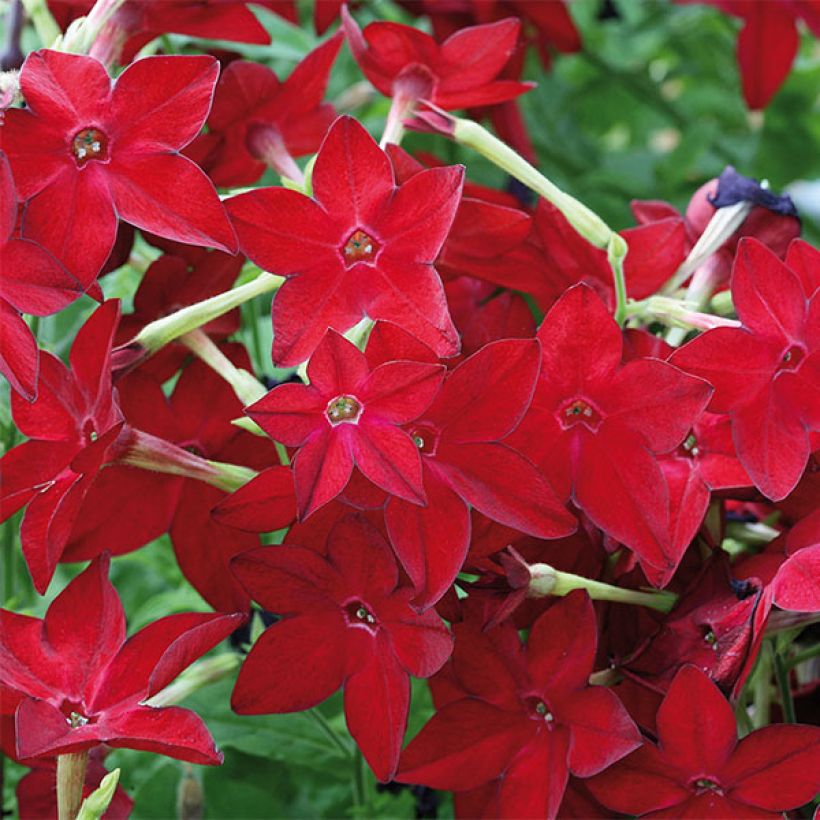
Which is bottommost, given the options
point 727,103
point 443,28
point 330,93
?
point 727,103

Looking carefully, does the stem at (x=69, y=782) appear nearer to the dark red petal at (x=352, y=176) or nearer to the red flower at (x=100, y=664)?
the red flower at (x=100, y=664)

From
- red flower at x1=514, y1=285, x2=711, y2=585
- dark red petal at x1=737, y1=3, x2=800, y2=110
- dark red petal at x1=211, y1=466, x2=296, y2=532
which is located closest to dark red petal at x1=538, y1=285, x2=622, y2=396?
red flower at x1=514, y1=285, x2=711, y2=585

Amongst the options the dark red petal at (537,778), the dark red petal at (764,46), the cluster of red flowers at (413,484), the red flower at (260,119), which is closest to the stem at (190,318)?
the cluster of red flowers at (413,484)

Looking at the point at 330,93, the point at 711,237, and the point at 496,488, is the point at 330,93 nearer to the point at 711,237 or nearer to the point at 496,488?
the point at 711,237

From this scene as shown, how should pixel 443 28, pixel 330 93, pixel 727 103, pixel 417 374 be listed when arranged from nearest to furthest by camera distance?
pixel 417 374, pixel 443 28, pixel 330 93, pixel 727 103

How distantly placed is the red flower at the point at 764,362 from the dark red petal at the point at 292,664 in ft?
0.56

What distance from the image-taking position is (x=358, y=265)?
1.69 ft

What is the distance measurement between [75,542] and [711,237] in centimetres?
31

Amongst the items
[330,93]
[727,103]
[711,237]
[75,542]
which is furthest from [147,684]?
[727,103]

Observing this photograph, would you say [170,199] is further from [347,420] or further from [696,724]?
[696,724]

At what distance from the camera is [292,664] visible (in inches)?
20.2

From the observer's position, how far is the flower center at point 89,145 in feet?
1.64

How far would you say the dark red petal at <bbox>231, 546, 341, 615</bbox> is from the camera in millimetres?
495

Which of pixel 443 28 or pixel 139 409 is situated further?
pixel 443 28
